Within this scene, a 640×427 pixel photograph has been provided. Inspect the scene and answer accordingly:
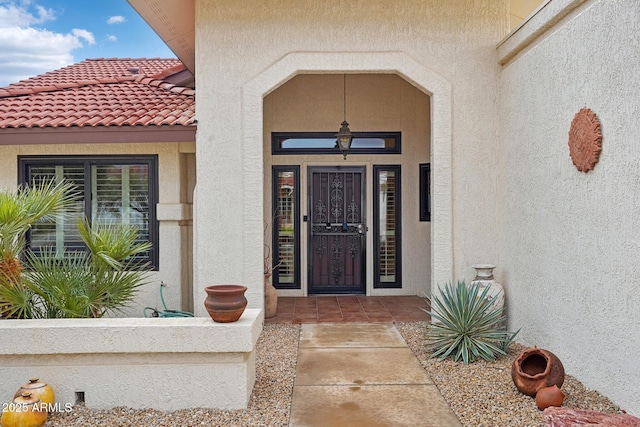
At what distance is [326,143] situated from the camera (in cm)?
1073

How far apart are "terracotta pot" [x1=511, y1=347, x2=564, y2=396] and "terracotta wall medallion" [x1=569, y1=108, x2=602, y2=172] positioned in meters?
1.88

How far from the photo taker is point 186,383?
5.02 m

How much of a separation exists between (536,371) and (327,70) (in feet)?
15.7

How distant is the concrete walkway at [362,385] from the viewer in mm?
4902

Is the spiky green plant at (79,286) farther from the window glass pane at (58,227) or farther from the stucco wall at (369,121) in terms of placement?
the stucco wall at (369,121)

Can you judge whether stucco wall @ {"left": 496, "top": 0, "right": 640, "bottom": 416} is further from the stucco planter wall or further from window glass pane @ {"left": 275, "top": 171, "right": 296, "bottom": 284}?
window glass pane @ {"left": 275, "top": 171, "right": 296, "bottom": 284}

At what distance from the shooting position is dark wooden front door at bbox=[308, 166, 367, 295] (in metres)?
10.8

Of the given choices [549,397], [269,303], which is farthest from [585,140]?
[269,303]

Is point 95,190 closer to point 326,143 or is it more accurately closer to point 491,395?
point 326,143

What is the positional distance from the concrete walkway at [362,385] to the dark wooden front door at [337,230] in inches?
115

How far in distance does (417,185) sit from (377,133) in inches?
50.0

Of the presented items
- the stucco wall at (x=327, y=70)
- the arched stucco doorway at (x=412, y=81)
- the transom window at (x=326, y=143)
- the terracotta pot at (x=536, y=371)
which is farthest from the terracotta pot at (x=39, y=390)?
the transom window at (x=326, y=143)

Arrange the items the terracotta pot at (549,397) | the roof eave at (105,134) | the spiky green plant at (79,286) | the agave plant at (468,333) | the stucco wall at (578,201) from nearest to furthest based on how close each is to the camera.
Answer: the stucco wall at (578,201)
the terracotta pot at (549,397)
the spiky green plant at (79,286)
the agave plant at (468,333)
the roof eave at (105,134)

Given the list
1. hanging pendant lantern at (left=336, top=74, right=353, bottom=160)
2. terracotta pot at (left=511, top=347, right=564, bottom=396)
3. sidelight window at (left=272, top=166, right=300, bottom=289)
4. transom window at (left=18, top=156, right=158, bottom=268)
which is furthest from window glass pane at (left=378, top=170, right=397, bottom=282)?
terracotta pot at (left=511, top=347, right=564, bottom=396)
